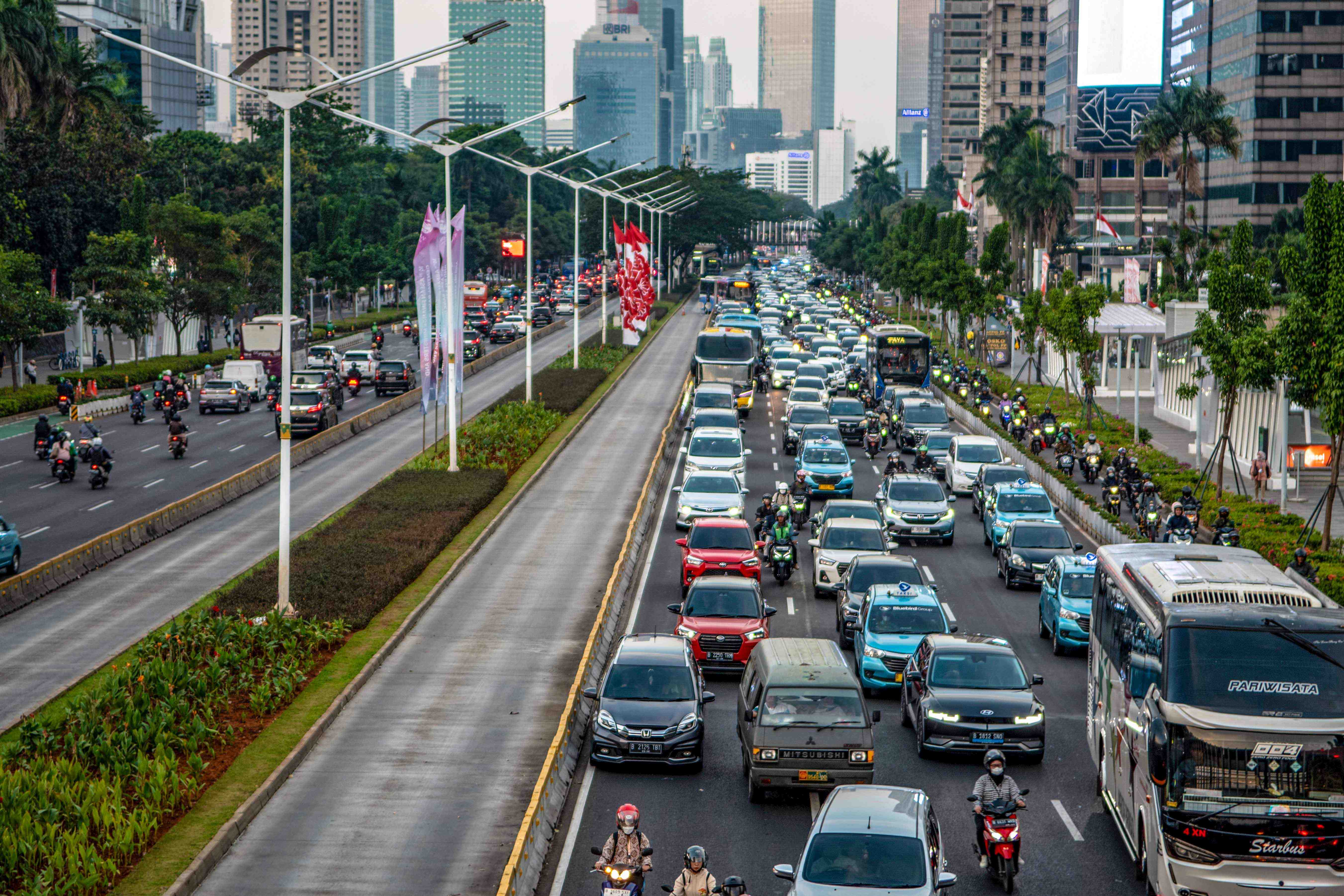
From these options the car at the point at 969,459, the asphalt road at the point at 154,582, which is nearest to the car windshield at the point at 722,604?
the asphalt road at the point at 154,582

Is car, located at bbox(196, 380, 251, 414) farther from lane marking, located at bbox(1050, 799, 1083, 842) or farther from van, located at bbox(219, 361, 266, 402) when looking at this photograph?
lane marking, located at bbox(1050, 799, 1083, 842)

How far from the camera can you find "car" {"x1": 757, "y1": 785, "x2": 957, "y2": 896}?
1441cm

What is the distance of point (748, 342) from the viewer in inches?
2655

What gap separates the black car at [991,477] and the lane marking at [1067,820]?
68.6ft

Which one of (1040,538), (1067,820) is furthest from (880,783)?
(1040,538)

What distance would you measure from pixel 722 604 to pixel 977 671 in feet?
19.0

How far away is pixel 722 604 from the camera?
26.6m

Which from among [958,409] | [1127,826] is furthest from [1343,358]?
[958,409]

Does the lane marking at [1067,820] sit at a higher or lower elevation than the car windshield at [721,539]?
lower

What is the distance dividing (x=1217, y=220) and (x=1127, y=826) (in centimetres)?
10493

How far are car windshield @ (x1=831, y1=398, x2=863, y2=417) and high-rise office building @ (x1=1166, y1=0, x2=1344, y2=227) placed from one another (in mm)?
57408

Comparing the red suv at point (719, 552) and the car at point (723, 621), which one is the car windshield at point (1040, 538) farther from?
the car at point (723, 621)

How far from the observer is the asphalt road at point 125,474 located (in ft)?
131

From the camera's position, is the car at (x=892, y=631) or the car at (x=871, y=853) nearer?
the car at (x=871, y=853)
